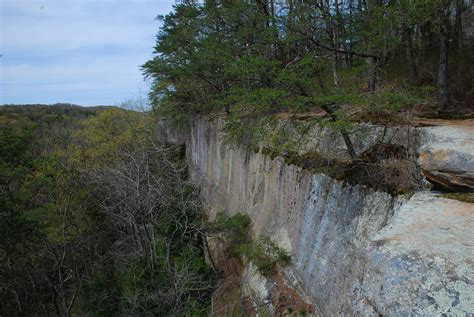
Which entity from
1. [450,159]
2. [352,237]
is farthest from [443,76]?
[352,237]

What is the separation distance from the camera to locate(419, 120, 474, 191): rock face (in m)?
3.82

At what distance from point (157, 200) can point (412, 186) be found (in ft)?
32.8

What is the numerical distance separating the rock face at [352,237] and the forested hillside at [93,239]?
2307 millimetres

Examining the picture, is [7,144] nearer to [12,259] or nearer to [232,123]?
[12,259]

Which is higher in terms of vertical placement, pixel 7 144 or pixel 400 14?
pixel 400 14

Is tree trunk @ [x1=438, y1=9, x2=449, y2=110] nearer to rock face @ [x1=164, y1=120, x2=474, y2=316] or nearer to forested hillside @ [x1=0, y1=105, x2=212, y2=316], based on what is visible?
rock face @ [x1=164, y1=120, x2=474, y2=316]

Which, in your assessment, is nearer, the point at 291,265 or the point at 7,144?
the point at 291,265

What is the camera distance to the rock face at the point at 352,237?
2.03m

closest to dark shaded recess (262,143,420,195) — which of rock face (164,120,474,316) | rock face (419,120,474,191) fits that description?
rock face (164,120,474,316)

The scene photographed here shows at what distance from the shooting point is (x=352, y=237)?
5234mm

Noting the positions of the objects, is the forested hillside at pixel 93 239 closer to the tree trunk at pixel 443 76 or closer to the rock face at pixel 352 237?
the rock face at pixel 352 237

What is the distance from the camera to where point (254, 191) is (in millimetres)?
10445

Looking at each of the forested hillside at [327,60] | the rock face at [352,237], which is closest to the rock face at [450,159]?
the rock face at [352,237]

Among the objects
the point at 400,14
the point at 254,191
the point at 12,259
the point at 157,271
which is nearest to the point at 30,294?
the point at 12,259
